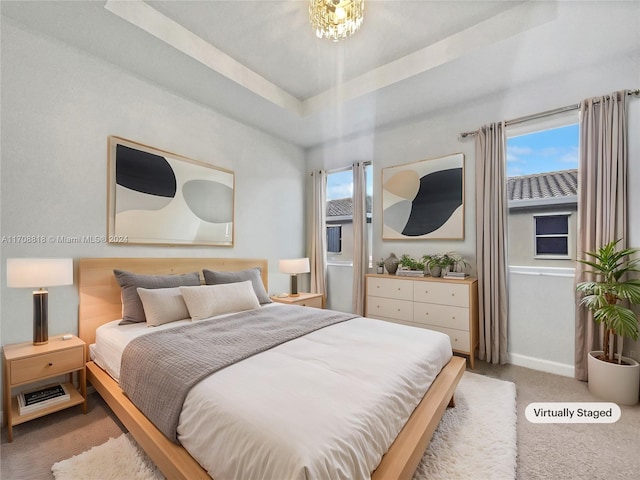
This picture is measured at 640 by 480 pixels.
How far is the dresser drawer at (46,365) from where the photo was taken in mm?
1850

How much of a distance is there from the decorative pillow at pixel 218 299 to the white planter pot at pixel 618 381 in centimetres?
291

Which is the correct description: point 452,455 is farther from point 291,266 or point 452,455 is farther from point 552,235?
point 291,266

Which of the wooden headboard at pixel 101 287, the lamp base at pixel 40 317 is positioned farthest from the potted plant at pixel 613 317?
the lamp base at pixel 40 317

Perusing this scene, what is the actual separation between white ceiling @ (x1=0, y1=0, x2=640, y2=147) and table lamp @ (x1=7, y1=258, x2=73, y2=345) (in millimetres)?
1781

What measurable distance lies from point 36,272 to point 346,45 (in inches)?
117

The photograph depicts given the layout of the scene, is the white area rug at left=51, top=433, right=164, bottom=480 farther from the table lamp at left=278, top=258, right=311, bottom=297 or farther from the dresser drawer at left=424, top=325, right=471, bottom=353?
the dresser drawer at left=424, top=325, right=471, bottom=353

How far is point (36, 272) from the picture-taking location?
192 cm

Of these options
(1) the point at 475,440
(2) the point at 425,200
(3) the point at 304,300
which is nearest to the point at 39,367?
(3) the point at 304,300

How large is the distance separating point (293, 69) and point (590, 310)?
3.55 metres

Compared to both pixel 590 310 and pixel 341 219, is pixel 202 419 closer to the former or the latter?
pixel 590 310

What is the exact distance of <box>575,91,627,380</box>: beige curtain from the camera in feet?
8.04

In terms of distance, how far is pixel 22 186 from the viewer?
2.12 m

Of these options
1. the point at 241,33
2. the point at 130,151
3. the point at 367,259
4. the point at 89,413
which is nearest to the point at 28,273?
the point at 89,413

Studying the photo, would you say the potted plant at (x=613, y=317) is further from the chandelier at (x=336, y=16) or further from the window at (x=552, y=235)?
the chandelier at (x=336, y=16)
